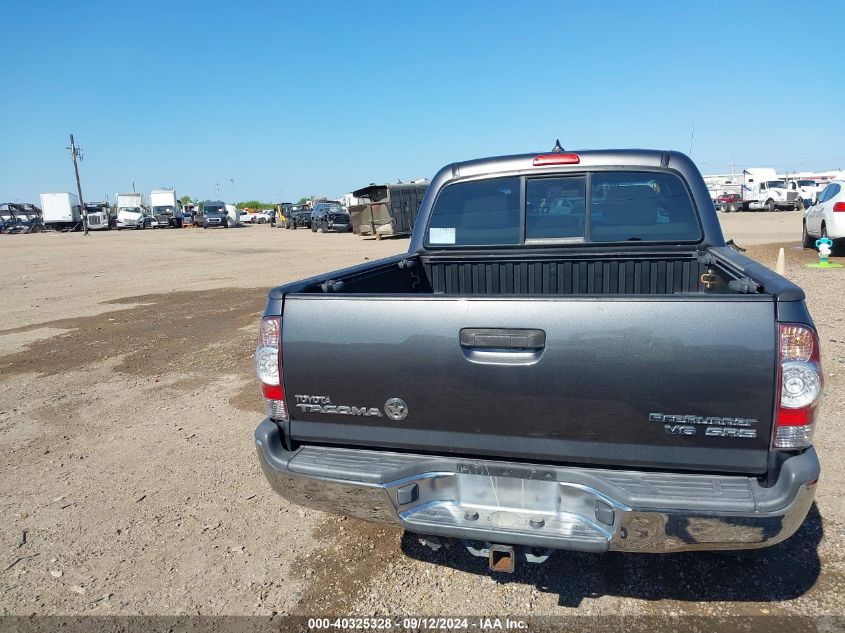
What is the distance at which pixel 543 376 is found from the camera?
85.9 inches

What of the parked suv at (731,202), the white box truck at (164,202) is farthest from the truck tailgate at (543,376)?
A: the white box truck at (164,202)

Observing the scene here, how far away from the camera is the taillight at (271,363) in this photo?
2.50 metres

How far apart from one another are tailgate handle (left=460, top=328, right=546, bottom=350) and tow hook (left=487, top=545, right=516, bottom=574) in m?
0.82

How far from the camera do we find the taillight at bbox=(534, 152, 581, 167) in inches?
147

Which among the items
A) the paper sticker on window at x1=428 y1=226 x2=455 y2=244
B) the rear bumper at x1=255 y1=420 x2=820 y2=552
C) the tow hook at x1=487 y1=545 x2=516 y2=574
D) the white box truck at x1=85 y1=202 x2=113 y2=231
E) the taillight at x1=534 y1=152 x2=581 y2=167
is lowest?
the tow hook at x1=487 y1=545 x2=516 y2=574

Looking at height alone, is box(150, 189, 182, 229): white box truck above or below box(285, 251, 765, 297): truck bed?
above

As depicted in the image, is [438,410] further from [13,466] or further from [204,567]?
[13,466]

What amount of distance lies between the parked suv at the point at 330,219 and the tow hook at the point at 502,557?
3157 centimetres

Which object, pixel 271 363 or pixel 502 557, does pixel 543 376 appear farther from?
pixel 271 363

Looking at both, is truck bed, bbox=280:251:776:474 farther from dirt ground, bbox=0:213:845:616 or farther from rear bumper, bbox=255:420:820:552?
dirt ground, bbox=0:213:845:616

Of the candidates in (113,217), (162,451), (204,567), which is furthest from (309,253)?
(113,217)

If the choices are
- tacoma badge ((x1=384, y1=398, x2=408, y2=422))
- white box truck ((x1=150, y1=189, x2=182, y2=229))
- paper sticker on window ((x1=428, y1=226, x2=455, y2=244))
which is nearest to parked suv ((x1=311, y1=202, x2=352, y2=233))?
white box truck ((x1=150, y1=189, x2=182, y2=229))

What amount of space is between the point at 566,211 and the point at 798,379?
211 cm

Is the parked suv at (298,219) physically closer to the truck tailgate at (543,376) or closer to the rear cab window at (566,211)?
the rear cab window at (566,211)
